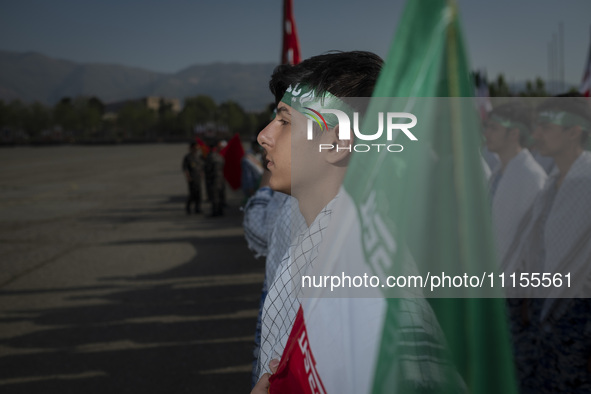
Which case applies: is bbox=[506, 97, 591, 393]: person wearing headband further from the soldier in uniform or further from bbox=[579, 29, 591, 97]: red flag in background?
the soldier in uniform

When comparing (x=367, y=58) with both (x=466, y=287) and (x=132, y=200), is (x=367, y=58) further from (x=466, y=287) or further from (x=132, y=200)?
(x=132, y=200)

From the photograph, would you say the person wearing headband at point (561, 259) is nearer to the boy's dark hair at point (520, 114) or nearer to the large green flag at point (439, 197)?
the boy's dark hair at point (520, 114)

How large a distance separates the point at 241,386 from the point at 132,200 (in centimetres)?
1217

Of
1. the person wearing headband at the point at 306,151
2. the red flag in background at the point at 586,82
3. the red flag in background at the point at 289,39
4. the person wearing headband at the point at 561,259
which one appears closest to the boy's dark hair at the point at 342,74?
the person wearing headband at the point at 306,151

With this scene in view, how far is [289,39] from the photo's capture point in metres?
4.35

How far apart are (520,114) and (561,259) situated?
1.38 meters

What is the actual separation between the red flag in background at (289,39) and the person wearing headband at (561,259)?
204cm

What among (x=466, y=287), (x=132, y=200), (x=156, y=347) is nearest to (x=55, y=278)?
(x=156, y=347)

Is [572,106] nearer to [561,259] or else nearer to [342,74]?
[561,259]

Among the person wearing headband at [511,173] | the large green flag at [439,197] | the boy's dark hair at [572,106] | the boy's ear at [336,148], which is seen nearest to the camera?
the large green flag at [439,197]

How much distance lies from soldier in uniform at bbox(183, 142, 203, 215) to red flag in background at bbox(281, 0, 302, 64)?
26.4ft

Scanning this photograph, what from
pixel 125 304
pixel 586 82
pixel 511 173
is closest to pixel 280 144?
pixel 511 173

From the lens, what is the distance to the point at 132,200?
1507 centimetres

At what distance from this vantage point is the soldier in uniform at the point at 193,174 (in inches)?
479
